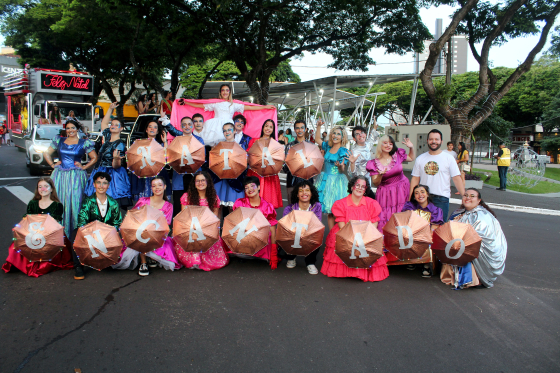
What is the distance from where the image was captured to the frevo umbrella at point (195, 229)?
14.0 feet

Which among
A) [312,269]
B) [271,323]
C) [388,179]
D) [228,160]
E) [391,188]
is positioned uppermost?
[228,160]

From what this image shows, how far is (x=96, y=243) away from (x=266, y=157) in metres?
2.16

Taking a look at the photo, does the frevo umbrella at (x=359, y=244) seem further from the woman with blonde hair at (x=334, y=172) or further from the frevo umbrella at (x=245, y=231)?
the woman with blonde hair at (x=334, y=172)

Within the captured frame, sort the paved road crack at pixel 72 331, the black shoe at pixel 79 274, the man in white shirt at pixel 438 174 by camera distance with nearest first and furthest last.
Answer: the paved road crack at pixel 72 331, the black shoe at pixel 79 274, the man in white shirt at pixel 438 174

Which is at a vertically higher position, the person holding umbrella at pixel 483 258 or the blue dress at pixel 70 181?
the blue dress at pixel 70 181

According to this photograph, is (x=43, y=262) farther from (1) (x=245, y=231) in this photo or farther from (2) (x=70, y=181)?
(1) (x=245, y=231)

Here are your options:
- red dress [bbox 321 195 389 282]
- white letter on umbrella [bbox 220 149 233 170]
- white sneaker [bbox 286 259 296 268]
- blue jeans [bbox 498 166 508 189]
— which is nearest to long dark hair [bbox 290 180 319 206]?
red dress [bbox 321 195 389 282]

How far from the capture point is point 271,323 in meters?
3.48

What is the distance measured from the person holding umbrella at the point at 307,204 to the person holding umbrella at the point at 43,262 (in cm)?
264

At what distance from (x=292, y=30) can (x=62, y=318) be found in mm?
15217

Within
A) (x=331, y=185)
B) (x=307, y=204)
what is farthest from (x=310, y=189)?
(x=331, y=185)

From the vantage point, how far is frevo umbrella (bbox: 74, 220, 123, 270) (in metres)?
4.14

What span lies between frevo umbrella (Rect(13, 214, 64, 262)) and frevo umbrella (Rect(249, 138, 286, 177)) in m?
2.31

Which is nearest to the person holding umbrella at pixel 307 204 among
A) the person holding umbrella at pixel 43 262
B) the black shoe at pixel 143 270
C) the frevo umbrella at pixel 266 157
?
the frevo umbrella at pixel 266 157
